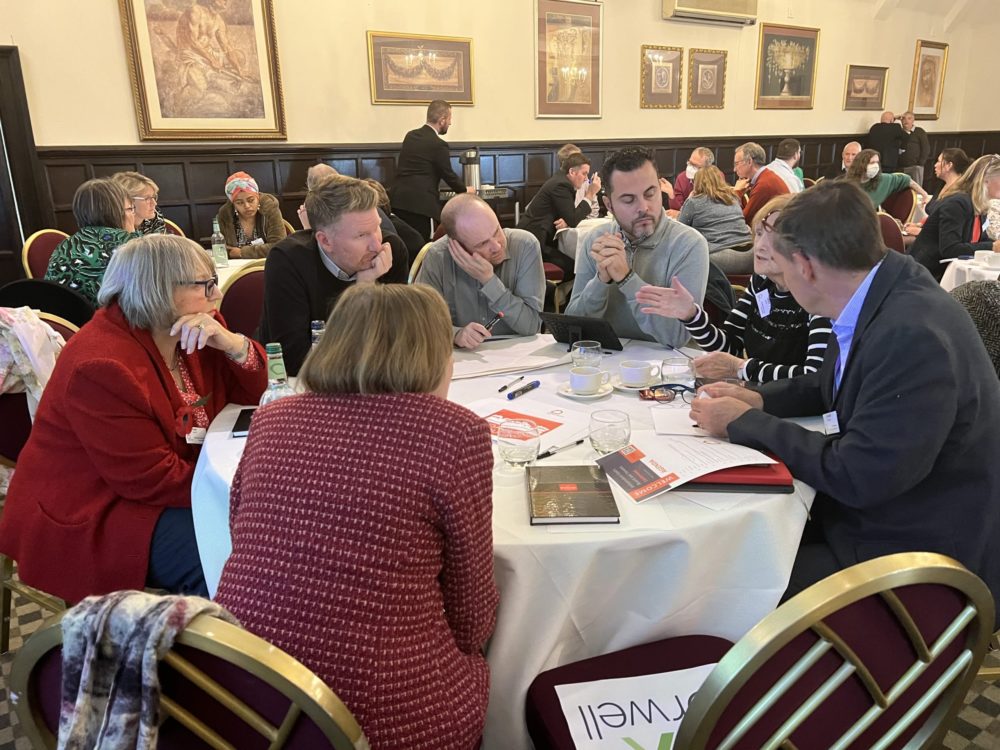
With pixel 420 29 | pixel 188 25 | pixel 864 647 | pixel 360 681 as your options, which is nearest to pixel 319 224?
pixel 360 681

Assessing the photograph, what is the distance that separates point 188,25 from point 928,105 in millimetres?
10761

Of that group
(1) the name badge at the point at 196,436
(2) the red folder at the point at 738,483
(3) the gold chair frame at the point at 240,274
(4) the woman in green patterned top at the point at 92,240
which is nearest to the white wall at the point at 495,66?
(4) the woman in green patterned top at the point at 92,240

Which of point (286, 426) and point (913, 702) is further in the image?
point (286, 426)

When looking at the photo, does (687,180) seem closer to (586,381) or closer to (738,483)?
(586,381)

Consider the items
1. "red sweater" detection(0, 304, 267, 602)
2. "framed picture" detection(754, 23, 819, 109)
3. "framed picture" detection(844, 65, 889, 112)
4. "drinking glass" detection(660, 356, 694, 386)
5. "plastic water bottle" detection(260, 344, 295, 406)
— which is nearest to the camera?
"red sweater" detection(0, 304, 267, 602)

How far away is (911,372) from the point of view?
49.8 inches

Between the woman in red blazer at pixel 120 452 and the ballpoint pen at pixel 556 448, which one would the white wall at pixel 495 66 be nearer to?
the woman in red blazer at pixel 120 452

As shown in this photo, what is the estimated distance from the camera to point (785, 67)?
9102 mm

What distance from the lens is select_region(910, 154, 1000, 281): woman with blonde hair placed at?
14.1 feet

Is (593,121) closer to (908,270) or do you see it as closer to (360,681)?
(908,270)

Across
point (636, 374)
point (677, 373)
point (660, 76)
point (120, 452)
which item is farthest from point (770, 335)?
point (660, 76)

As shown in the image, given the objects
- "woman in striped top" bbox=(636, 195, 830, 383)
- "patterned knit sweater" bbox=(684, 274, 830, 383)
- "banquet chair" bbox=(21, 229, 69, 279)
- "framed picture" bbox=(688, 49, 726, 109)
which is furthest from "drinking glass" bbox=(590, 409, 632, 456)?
"framed picture" bbox=(688, 49, 726, 109)

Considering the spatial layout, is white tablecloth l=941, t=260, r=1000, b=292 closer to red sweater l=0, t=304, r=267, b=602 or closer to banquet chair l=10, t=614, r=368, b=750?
red sweater l=0, t=304, r=267, b=602

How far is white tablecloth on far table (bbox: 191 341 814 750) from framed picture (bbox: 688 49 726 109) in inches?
323
